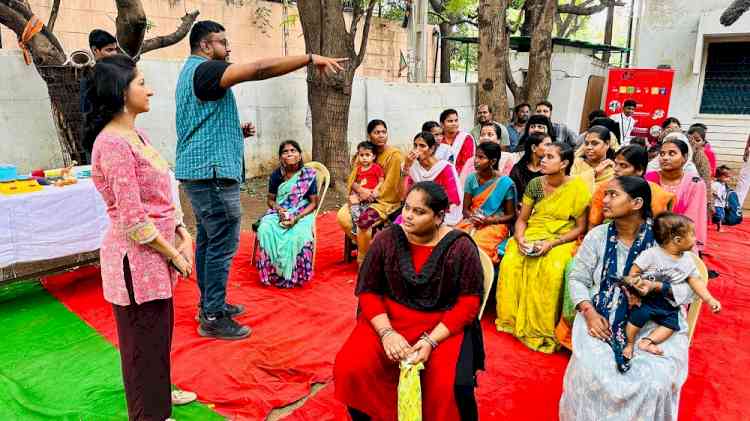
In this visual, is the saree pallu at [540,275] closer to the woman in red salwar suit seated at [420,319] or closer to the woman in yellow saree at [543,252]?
the woman in yellow saree at [543,252]

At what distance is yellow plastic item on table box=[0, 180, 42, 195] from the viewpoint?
3.58 metres

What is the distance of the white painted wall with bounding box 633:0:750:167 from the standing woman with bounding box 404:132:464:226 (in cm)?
1009

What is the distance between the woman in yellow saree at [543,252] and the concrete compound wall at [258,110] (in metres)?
5.34

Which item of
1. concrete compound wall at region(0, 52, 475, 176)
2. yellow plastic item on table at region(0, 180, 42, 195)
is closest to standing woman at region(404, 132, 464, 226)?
yellow plastic item on table at region(0, 180, 42, 195)

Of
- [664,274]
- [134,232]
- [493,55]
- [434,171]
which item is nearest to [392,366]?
[134,232]

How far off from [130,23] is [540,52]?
7.30 meters

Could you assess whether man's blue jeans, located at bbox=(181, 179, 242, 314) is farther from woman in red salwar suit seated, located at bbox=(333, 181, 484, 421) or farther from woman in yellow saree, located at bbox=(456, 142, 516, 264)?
woman in yellow saree, located at bbox=(456, 142, 516, 264)

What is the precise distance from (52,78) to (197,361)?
3.74m

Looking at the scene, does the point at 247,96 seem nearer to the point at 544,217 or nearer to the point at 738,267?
the point at 544,217

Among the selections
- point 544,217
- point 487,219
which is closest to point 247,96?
point 487,219

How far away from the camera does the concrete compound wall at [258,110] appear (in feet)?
19.0

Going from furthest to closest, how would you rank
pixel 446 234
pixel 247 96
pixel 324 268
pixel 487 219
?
pixel 247 96, pixel 324 268, pixel 487 219, pixel 446 234

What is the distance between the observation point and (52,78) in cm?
517

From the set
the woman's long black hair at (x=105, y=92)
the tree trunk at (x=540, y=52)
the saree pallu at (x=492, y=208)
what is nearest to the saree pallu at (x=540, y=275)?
the saree pallu at (x=492, y=208)
